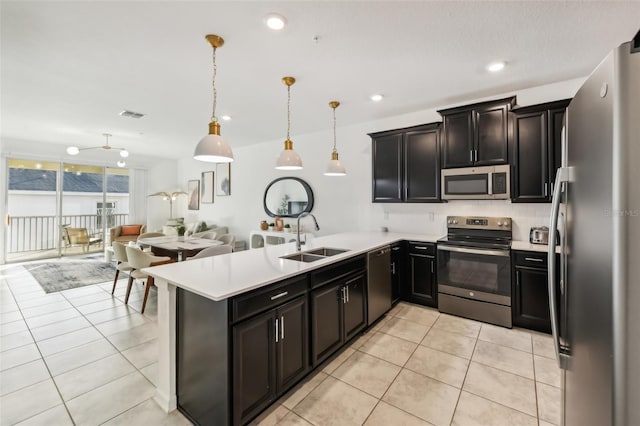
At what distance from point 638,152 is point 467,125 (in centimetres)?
299

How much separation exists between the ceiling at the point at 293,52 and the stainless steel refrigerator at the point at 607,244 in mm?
1505

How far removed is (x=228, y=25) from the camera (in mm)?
2113

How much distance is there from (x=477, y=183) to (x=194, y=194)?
704 cm

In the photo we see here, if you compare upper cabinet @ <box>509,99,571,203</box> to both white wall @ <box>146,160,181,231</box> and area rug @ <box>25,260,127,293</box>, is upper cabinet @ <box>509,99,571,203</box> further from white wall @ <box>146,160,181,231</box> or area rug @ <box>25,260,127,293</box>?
white wall @ <box>146,160,181,231</box>

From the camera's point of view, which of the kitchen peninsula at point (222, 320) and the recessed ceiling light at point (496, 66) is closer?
the kitchen peninsula at point (222, 320)

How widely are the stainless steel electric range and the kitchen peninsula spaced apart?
170 centimetres

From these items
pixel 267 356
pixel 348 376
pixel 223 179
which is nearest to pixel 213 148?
pixel 267 356

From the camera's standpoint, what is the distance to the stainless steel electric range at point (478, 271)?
3033 millimetres

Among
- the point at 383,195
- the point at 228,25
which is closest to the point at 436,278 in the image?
the point at 383,195

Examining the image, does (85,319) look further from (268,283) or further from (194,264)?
(268,283)

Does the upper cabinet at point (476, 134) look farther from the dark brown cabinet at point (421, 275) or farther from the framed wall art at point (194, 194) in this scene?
the framed wall art at point (194, 194)

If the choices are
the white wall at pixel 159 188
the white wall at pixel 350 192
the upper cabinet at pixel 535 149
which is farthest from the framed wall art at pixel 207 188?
the upper cabinet at pixel 535 149

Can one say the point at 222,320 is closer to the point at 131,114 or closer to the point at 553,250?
the point at 553,250

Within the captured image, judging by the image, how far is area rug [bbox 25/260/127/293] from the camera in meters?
4.68
